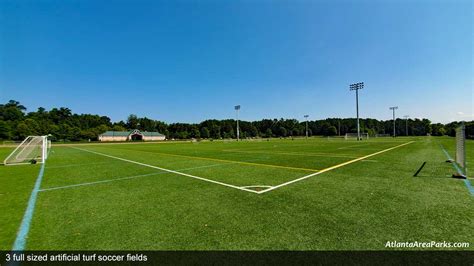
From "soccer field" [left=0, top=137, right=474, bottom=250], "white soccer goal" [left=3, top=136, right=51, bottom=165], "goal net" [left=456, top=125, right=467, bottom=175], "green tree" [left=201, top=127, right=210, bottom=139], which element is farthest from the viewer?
"green tree" [left=201, top=127, right=210, bottom=139]

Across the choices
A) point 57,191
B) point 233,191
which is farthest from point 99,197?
point 233,191

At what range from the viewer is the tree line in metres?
98.4

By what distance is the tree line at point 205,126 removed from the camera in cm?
9844

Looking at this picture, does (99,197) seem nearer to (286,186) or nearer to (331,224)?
(286,186)

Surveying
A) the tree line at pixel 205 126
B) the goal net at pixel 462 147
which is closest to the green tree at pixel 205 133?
the tree line at pixel 205 126

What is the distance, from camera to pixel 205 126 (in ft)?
474

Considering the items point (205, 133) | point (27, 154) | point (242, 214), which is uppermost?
point (205, 133)

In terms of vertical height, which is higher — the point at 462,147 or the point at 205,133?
the point at 205,133
